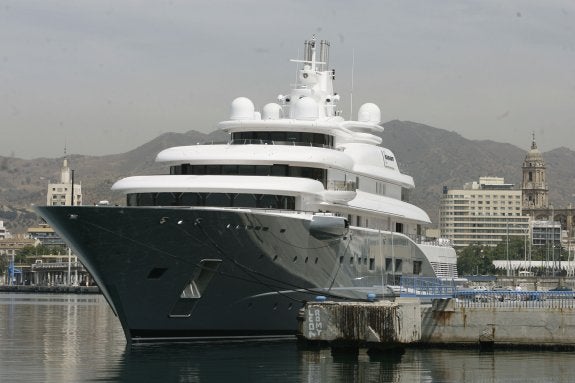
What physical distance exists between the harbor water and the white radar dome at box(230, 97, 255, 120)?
10.9 meters

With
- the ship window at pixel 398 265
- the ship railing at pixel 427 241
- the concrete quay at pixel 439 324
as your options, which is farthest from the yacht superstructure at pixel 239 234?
the ship railing at pixel 427 241

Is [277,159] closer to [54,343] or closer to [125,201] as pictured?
[125,201]

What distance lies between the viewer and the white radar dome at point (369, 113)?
5928 cm

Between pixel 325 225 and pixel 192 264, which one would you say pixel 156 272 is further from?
pixel 325 225

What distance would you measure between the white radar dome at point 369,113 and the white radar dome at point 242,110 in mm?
7383

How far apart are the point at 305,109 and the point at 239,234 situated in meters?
10.8

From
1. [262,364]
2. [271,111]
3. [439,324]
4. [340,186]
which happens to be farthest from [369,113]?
[262,364]

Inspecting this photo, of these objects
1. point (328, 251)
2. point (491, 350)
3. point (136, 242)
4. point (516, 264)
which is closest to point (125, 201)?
point (136, 242)

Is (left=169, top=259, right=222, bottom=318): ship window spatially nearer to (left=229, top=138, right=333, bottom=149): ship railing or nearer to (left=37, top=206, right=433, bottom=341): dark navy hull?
(left=37, top=206, right=433, bottom=341): dark navy hull

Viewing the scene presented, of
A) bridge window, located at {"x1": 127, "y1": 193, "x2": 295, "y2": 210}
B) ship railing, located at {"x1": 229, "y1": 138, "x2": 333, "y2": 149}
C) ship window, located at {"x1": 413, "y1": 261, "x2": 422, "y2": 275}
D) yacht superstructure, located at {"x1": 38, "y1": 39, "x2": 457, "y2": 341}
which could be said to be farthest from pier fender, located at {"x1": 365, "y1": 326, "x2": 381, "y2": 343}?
ship window, located at {"x1": 413, "y1": 261, "x2": 422, "y2": 275}

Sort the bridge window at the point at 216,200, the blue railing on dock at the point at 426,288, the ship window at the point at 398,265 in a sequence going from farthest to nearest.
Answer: the ship window at the point at 398,265 → the blue railing on dock at the point at 426,288 → the bridge window at the point at 216,200

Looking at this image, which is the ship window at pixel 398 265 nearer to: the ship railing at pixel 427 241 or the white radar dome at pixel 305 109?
the ship railing at pixel 427 241

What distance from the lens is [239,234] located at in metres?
43.9

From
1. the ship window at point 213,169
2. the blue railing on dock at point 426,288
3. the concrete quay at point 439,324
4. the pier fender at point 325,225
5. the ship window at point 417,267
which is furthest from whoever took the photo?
the ship window at point 417,267
